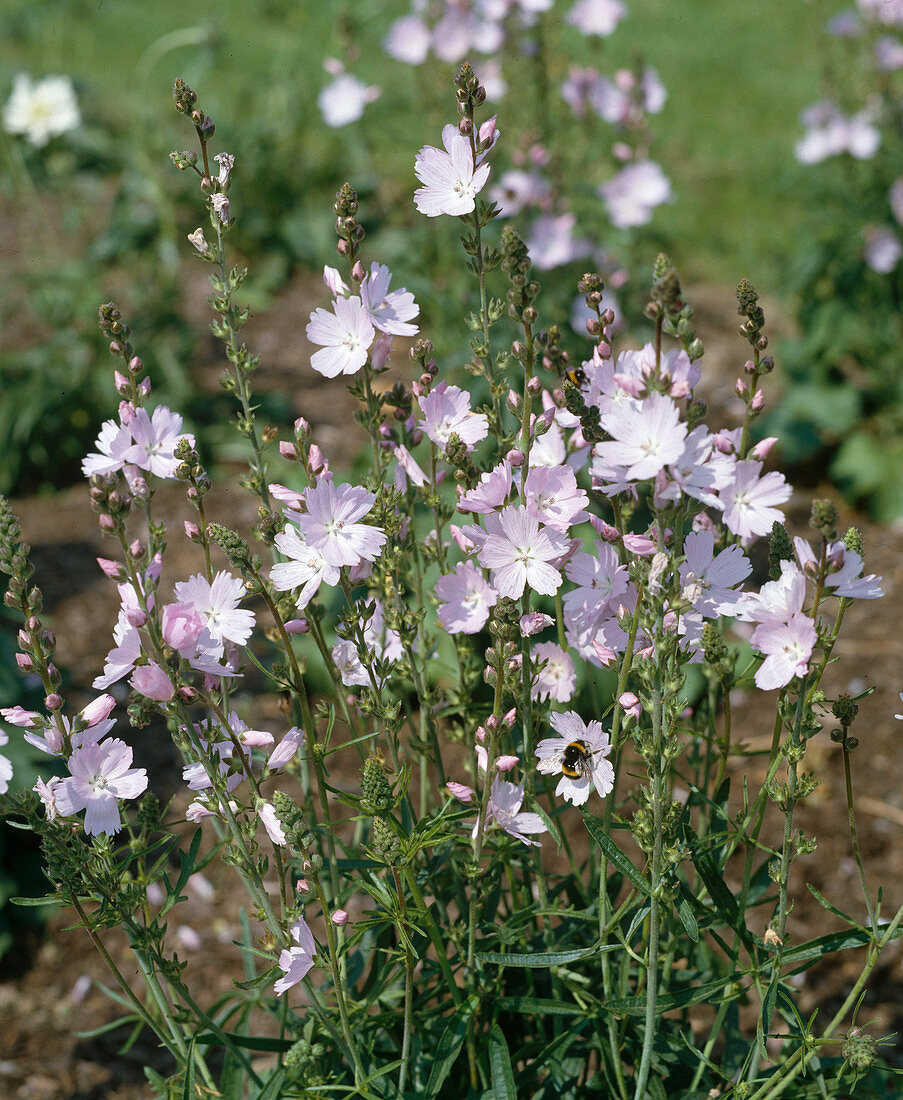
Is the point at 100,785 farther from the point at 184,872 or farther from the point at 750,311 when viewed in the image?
the point at 750,311

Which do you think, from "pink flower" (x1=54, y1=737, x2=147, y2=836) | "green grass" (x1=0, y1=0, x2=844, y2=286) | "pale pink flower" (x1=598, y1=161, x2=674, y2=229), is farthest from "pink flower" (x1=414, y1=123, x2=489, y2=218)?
"green grass" (x1=0, y1=0, x2=844, y2=286)

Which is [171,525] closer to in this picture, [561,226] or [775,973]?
[561,226]

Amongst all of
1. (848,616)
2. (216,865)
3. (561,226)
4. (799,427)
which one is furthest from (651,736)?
(799,427)

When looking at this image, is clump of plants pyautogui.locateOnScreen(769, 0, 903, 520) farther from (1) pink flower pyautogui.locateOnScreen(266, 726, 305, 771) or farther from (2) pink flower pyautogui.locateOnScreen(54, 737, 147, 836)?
(2) pink flower pyautogui.locateOnScreen(54, 737, 147, 836)

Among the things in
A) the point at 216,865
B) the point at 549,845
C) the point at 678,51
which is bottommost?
the point at 216,865

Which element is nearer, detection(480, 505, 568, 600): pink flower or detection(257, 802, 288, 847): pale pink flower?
detection(480, 505, 568, 600): pink flower

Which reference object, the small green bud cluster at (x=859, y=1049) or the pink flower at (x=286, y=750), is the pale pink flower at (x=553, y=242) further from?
the small green bud cluster at (x=859, y=1049)
